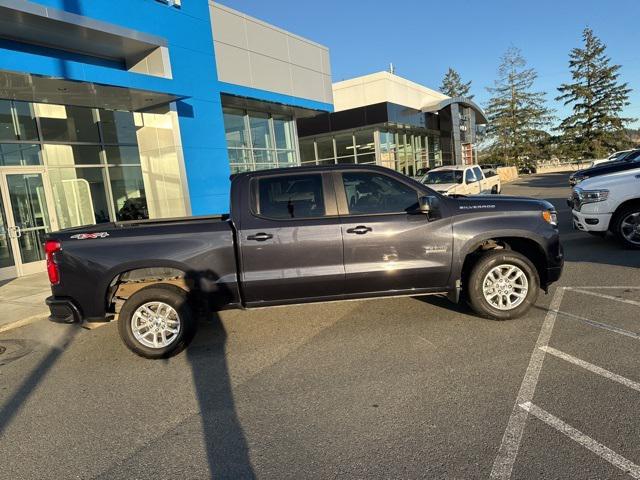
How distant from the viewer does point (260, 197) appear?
199 inches

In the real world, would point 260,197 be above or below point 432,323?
above

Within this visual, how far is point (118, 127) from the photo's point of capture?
42.1ft

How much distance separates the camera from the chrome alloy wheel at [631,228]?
27.1ft

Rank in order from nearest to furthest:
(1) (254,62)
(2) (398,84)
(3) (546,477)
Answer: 1. (3) (546,477)
2. (1) (254,62)
3. (2) (398,84)

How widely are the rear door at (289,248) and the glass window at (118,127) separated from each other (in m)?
9.24

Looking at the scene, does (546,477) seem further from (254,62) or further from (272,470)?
(254,62)

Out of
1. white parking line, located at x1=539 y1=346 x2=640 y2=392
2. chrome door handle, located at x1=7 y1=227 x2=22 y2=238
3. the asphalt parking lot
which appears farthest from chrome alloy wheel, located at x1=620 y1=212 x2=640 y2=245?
chrome door handle, located at x1=7 y1=227 x2=22 y2=238

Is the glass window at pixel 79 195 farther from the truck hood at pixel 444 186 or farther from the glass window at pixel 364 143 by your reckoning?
the glass window at pixel 364 143

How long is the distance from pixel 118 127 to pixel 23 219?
359cm

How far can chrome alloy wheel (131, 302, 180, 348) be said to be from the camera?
16.0 feet

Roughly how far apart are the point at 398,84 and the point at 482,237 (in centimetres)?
2524

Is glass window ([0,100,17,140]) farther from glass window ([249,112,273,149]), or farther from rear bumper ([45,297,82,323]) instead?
rear bumper ([45,297,82,323])

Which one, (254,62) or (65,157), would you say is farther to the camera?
(254,62)

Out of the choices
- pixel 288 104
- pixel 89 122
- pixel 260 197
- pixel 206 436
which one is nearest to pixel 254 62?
pixel 288 104
